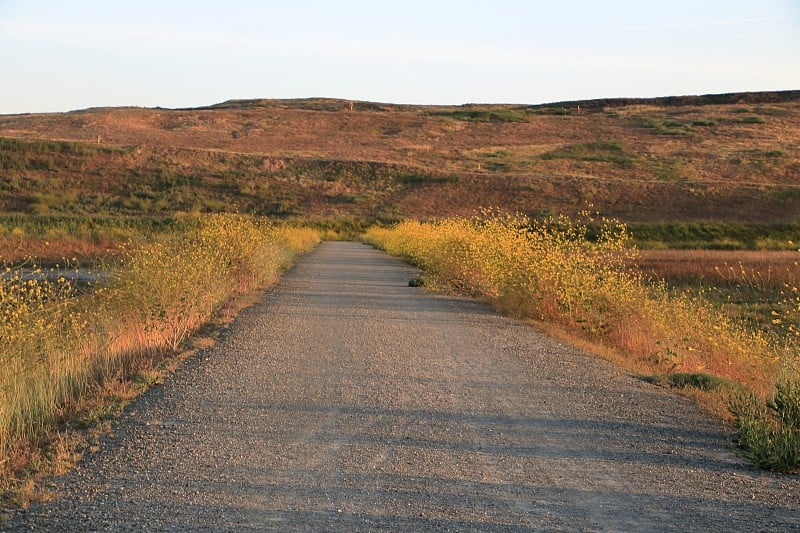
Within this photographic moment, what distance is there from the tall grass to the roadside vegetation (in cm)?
548

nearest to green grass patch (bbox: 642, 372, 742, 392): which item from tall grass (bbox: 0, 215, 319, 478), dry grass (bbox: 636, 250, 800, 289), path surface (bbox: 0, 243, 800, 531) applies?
path surface (bbox: 0, 243, 800, 531)

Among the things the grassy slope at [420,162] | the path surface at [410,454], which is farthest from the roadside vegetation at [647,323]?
the grassy slope at [420,162]

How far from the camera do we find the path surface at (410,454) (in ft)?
18.7

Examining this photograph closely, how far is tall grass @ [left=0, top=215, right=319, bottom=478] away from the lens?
7.93 meters

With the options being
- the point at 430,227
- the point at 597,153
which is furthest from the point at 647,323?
the point at 597,153

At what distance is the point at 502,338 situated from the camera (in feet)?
46.7

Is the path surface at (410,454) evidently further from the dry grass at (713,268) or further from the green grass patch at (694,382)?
the dry grass at (713,268)

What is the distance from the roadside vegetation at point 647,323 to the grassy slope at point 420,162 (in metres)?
47.6

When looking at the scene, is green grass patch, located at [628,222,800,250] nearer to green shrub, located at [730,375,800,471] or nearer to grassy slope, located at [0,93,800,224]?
grassy slope, located at [0,93,800,224]

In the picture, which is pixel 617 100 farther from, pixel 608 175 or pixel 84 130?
pixel 84 130

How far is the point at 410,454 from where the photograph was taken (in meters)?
Result: 7.12

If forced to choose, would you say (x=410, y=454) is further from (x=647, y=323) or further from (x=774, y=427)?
(x=647, y=323)

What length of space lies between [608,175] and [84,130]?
185 feet

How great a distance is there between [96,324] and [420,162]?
81046 mm
